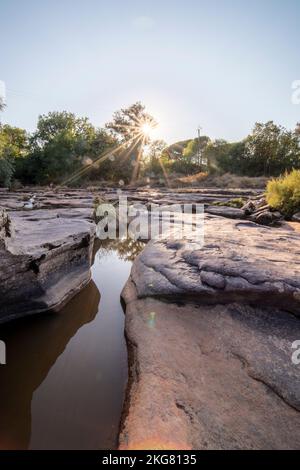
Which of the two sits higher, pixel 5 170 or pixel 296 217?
pixel 5 170

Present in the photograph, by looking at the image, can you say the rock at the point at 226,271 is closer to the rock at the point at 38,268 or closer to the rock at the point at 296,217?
the rock at the point at 38,268

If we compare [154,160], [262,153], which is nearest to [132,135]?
[154,160]

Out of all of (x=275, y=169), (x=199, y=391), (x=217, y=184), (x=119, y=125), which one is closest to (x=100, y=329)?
(x=199, y=391)

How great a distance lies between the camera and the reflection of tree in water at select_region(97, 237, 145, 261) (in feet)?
16.9

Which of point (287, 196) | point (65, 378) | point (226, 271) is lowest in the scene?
point (65, 378)

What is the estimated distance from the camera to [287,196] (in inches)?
309

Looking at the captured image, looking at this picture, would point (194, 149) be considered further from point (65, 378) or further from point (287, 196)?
point (65, 378)

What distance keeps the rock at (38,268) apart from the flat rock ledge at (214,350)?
81cm

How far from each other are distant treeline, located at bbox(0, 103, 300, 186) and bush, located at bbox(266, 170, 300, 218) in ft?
81.5

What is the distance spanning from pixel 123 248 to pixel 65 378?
380 centimetres

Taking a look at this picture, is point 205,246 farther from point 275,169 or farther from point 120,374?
point 275,169

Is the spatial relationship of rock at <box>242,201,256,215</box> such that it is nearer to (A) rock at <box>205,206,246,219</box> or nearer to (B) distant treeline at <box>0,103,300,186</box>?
(A) rock at <box>205,206,246,219</box>

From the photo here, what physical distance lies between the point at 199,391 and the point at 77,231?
9.35 ft

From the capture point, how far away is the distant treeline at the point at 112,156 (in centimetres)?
3114
